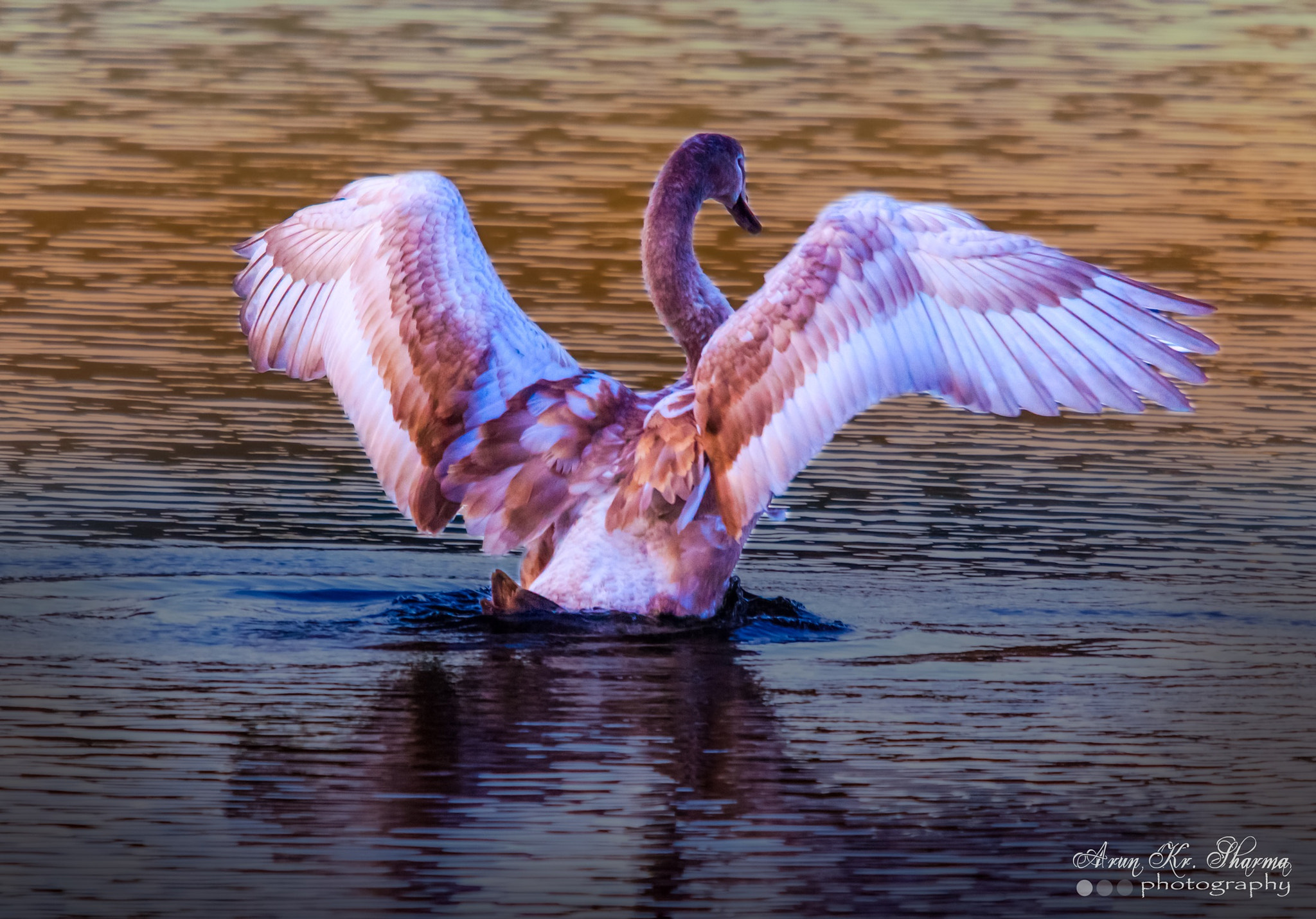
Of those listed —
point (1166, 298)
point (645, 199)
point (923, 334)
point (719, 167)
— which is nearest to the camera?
point (1166, 298)

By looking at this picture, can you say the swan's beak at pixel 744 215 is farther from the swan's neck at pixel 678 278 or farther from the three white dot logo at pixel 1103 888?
the three white dot logo at pixel 1103 888

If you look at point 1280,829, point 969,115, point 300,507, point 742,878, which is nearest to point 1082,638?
point 1280,829

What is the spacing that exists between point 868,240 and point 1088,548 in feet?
6.26

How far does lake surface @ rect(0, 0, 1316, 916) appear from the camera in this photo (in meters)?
5.02

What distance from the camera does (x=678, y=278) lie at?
776cm

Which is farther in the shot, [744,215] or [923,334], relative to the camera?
[744,215]

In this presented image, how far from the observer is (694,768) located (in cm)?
557

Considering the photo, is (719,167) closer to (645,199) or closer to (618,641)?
(618,641)

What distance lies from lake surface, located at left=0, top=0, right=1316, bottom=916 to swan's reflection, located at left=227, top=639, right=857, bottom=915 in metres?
0.02

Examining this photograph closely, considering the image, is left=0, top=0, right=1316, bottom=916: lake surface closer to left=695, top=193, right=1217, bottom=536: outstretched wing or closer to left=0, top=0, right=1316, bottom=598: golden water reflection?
left=0, top=0, right=1316, bottom=598: golden water reflection

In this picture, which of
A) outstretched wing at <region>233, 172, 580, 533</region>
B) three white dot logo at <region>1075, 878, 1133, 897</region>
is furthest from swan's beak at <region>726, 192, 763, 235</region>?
three white dot logo at <region>1075, 878, 1133, 897</region>

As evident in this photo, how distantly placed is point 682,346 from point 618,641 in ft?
4.52

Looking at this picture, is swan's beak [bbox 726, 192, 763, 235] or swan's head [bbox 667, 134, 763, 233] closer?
swan's head [bbox 667, 134, 763, 233]

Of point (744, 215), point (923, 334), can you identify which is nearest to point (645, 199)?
point (744, 215)
